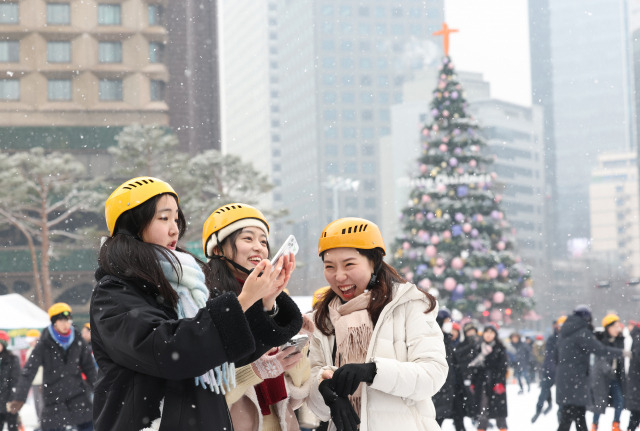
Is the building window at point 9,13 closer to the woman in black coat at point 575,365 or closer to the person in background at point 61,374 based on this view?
the person in background at point 61,374

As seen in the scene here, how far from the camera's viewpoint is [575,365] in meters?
9.52

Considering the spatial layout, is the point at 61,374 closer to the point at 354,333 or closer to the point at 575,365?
the point at 575,365

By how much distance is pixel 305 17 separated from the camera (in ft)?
465

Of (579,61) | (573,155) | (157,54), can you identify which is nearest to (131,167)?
(157,54)

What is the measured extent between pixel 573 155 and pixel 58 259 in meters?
143

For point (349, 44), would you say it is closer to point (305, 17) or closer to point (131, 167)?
point (305, 17)

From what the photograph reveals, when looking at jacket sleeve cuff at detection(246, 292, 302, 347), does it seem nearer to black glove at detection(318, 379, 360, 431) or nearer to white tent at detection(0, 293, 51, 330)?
black glove at detection(318, 379, 360, 431)

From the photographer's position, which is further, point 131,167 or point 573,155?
point 573,155

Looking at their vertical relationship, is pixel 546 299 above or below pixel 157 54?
below

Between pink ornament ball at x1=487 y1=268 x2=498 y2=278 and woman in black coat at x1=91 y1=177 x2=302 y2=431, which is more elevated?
woman in black coat at x1=91 y1=177 x2=302 y2=431

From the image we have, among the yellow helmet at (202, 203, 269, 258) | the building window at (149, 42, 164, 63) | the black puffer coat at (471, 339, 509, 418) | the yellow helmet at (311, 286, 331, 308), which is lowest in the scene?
the black puffer coat at (471, 339, 509, 418)

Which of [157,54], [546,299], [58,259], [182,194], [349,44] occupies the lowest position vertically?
[546,299]

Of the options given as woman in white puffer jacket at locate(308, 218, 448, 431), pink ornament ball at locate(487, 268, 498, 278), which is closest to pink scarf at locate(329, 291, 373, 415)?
woman in white puffer jacket at locate(308, 218, 448, 431)

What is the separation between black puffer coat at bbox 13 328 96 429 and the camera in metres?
8.02
